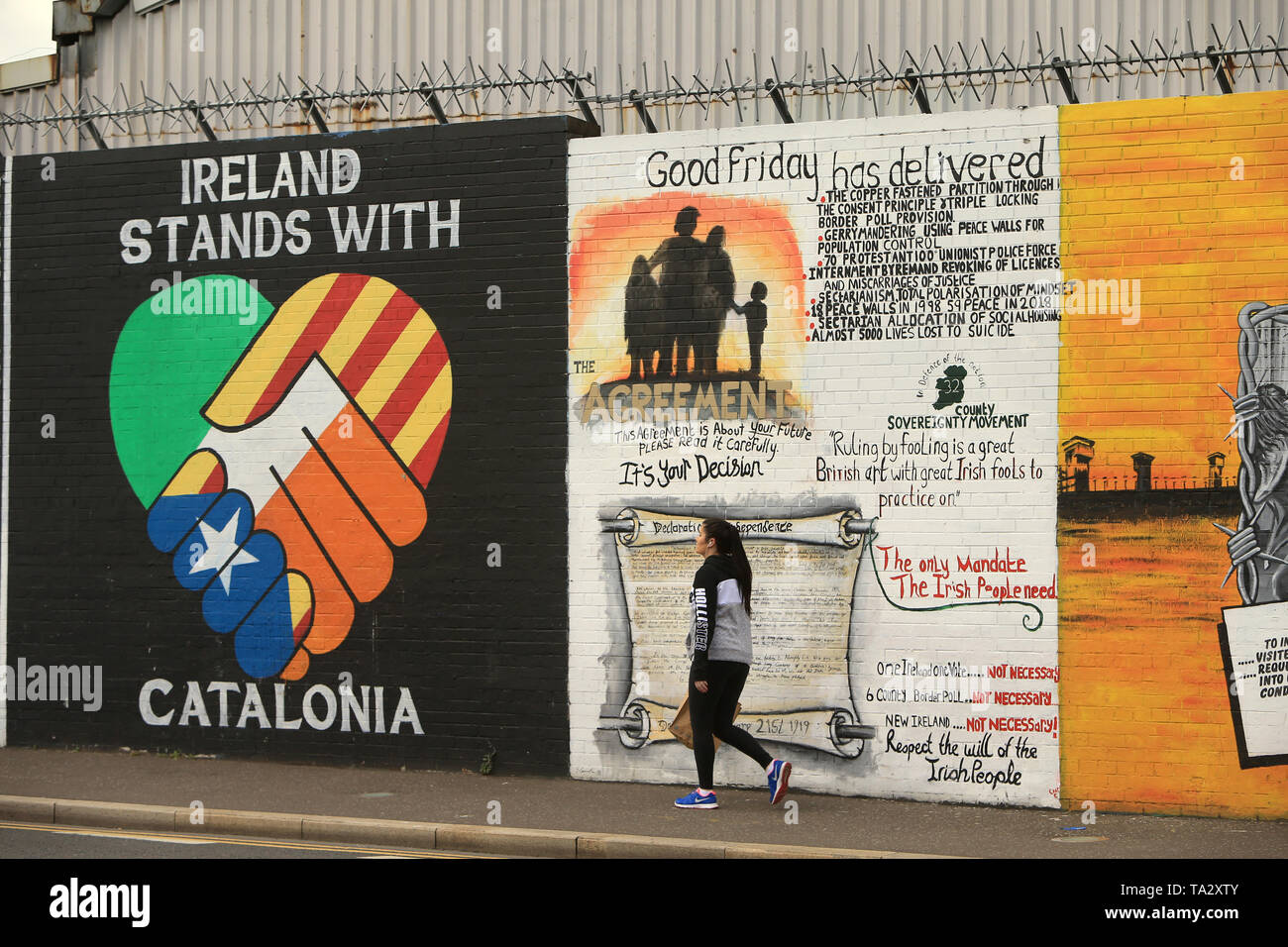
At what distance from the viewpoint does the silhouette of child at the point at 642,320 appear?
10.6 metres

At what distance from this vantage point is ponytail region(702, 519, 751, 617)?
31.4 ft

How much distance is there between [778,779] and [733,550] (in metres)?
1.53

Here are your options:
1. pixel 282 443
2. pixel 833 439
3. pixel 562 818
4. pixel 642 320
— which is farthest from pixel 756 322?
pixel 282 443

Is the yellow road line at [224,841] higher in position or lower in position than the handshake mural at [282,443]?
Result: lower

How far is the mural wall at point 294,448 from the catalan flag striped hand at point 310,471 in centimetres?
2

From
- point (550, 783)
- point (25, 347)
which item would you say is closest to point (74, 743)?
point (25, 347)

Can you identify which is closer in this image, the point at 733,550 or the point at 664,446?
the point at 733,550

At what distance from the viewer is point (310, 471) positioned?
449 inches

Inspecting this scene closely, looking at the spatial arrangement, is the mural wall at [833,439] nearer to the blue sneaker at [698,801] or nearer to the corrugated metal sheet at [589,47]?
the blue sneaker at [698,801]

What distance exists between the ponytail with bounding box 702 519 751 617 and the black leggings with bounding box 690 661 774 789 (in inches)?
16.4

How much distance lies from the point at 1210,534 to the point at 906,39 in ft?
17.6
